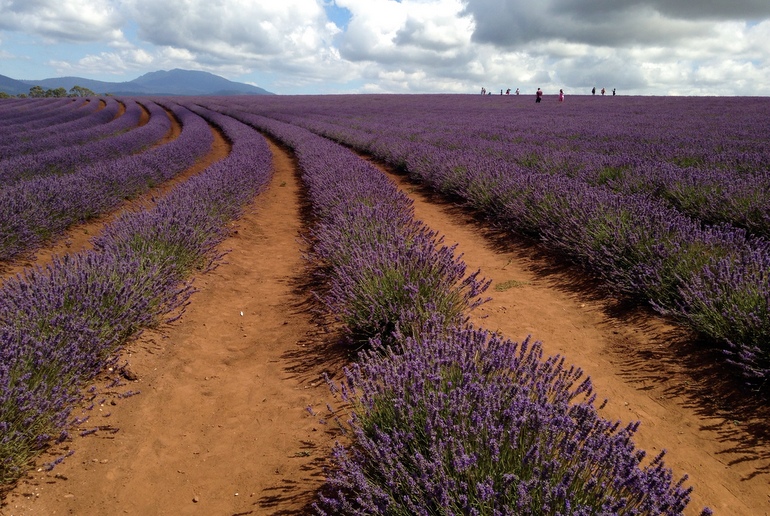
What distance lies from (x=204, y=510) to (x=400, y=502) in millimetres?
889

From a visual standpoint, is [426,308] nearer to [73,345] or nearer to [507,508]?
[507,508]

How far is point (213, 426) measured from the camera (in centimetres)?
245

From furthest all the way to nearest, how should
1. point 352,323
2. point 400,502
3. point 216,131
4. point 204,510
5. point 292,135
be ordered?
point 216,131
point 292,135
point 352,323
point 204,510
point 400,502

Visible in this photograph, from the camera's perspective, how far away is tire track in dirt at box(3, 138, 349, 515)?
1.95m

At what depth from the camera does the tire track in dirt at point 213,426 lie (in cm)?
195

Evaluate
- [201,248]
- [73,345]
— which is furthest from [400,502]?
[201,248]

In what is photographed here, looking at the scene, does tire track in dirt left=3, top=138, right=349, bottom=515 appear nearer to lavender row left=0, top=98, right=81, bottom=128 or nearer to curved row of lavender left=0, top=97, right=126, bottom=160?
curved row of lavender left=0, top=97, right=126, bottom=160

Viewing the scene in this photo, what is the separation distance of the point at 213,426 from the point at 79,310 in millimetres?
1094

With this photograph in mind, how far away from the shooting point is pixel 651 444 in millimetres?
2195

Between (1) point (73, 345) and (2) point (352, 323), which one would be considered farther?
(2) point (352, 323)

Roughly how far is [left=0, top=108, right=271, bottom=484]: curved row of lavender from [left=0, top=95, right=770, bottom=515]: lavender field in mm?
16

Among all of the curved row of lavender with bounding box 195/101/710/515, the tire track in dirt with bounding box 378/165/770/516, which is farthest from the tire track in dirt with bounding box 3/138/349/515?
the tire track in dirt with bounding box 378/165/770/516

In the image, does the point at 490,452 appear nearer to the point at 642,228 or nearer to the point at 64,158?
the point at 642,228

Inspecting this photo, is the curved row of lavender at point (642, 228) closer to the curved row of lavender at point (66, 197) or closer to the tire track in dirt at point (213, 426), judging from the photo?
the tire track in dirt at point (213, 426)
